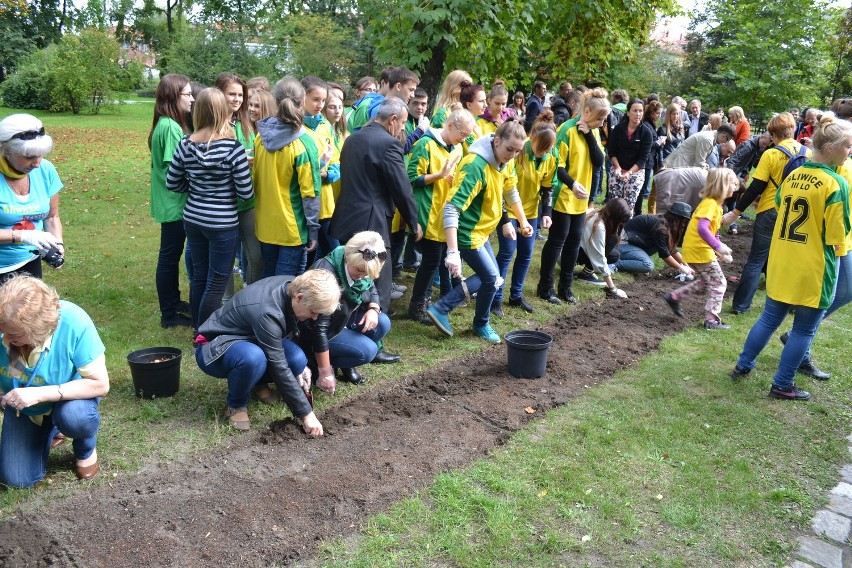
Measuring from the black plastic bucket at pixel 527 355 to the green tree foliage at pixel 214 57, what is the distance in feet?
98.2

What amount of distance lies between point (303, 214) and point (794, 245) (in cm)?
373

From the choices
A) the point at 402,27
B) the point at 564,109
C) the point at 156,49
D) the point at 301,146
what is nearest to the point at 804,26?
the point at 564,109

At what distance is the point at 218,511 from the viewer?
137 inches

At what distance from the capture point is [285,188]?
5.25m

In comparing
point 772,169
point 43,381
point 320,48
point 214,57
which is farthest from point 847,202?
point 214,57

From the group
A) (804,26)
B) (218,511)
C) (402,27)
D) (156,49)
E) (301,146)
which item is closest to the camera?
(218,511)

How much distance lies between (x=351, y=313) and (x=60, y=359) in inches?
72.6

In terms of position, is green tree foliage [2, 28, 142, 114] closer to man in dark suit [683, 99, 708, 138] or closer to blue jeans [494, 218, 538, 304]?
man in dark suit [683, 99, 708, 138]

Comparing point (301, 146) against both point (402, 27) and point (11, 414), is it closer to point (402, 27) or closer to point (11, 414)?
point (11, 414)

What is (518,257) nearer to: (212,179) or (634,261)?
(634,261)

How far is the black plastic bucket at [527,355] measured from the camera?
5.32 meters

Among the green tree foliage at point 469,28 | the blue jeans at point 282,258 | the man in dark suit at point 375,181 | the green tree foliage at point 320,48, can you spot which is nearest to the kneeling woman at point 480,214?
the man in dark suit at point 375,181

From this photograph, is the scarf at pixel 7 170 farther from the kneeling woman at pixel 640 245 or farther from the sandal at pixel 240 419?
the kneeling woman at pixel 640 245

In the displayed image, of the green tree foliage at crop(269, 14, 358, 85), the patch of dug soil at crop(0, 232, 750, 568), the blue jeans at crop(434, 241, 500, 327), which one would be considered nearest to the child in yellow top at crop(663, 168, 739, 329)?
the patch of dug soil at crop(0, 232, 750, 568)
